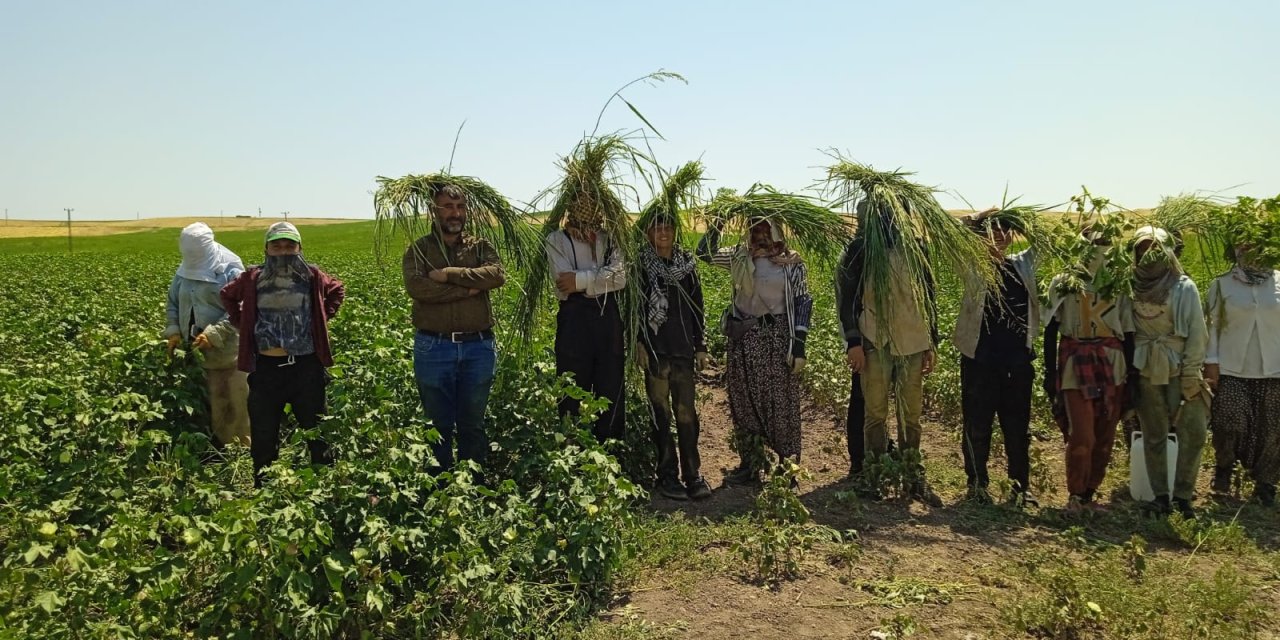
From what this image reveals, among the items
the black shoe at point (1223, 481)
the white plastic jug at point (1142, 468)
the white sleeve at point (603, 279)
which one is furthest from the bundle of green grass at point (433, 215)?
the black shoe at point (1223, 481)

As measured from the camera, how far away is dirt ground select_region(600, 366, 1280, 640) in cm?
323

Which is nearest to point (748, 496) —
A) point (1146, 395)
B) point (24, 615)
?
point (1146, 395)

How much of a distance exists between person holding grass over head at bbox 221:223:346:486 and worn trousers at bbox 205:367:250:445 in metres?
0.90

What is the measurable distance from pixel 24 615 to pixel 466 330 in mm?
2124

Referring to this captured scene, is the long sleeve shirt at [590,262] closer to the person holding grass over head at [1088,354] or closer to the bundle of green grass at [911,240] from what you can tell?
the bundle of green grass at [911,240]

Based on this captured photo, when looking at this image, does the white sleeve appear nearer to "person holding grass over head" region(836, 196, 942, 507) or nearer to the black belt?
the black belt

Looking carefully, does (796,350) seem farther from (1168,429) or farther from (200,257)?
(200,257)

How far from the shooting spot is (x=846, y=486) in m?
5.18

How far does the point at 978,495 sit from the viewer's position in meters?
4.77

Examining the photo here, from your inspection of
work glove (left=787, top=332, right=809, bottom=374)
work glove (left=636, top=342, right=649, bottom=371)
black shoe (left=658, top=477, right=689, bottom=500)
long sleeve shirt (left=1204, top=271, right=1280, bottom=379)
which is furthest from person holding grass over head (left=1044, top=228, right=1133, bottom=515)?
work glove (left=636, top=342, right=649, bottom=371)

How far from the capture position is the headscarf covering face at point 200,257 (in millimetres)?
5117

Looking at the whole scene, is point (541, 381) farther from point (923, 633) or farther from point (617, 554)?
point (923, 633)

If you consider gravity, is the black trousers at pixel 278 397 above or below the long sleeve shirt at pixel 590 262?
below

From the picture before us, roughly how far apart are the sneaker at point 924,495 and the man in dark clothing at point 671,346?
119 cm
